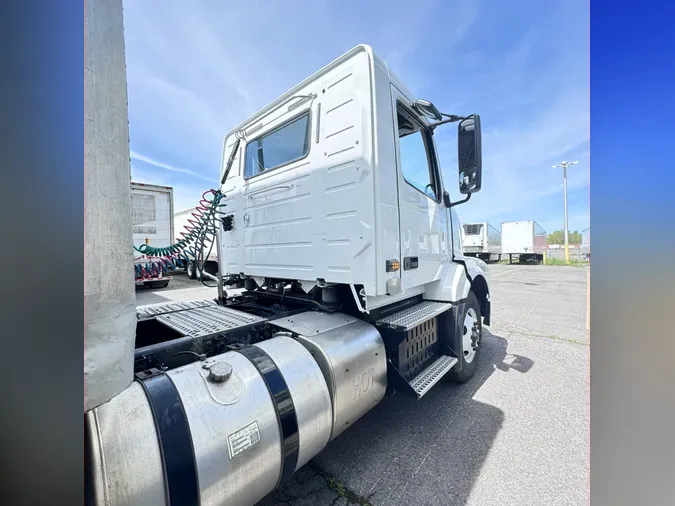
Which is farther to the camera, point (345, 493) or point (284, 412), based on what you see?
point (345, 493)

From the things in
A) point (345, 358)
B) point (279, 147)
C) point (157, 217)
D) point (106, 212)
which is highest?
point (157, 217)

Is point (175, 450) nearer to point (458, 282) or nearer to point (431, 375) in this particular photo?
point (431, 375)

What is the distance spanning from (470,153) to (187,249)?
2854mm

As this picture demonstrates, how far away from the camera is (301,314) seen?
102 inches

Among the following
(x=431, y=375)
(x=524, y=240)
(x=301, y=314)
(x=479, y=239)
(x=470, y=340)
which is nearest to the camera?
(x=301, y=314)

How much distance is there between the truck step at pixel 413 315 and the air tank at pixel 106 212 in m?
1.89

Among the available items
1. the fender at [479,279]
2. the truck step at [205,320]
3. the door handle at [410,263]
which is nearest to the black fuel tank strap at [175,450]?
the truck step at [205,320]

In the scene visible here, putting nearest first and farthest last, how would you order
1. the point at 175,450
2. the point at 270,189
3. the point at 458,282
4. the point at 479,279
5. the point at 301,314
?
1. the point at 175,450
2. the point at 301,314
3. the point at 270,189
4. the point at 458,282
5. the point at 479,279

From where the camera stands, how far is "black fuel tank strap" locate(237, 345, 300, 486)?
4.99 feet

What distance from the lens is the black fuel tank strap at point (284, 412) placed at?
1521 millimetres

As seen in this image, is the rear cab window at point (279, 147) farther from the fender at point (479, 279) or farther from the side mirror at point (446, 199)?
the fender at point (479, 279)

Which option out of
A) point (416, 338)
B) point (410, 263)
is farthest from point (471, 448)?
point (410, 263)

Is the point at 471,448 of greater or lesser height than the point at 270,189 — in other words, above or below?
below
